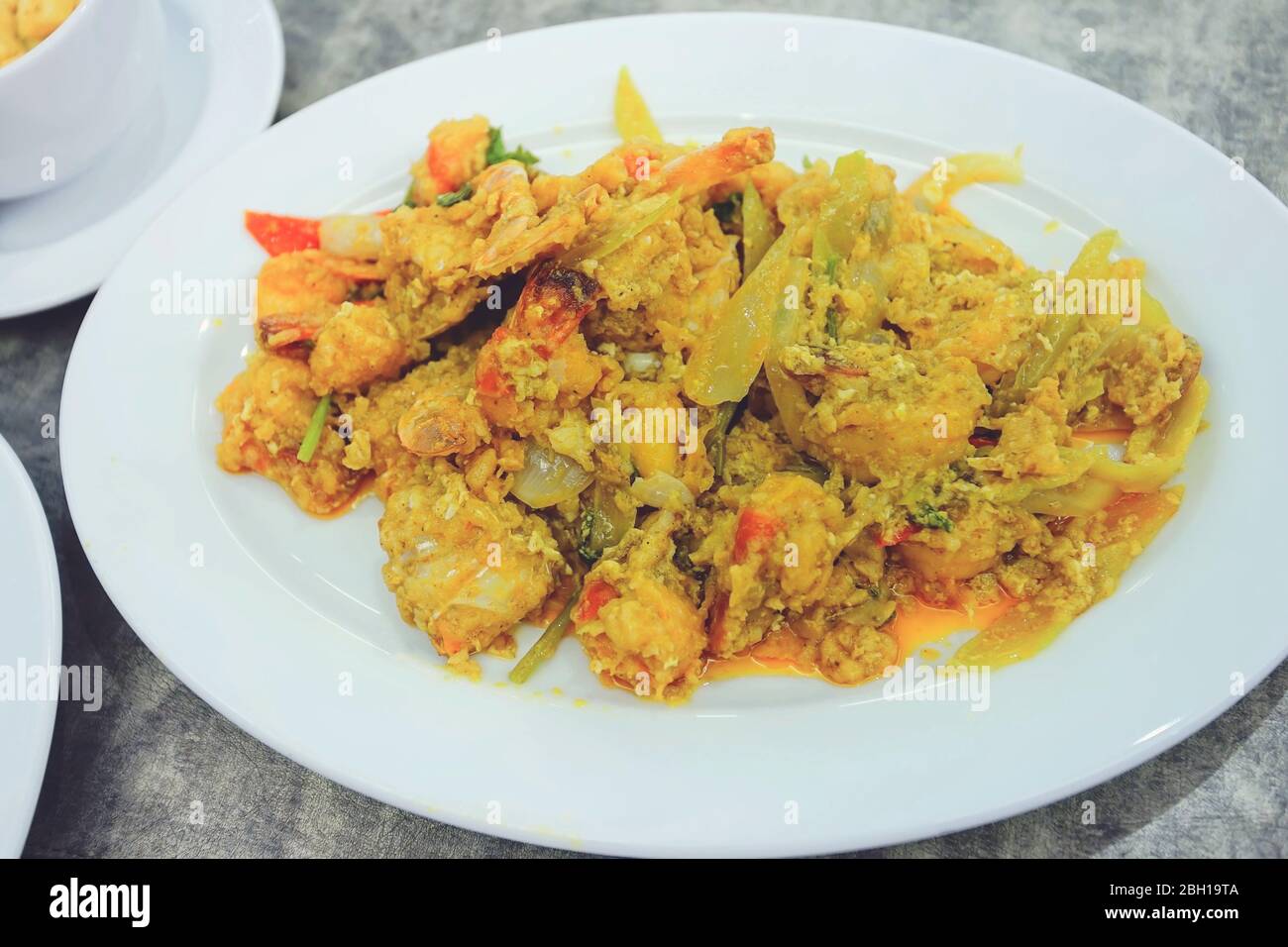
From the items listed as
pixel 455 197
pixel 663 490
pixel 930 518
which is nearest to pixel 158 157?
pixel 455 197

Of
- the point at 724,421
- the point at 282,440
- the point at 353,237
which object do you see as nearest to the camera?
the point at 724,421

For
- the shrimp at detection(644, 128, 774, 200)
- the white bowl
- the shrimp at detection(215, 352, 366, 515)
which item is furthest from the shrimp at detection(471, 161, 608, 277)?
the white bowl

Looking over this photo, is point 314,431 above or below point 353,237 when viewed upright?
below

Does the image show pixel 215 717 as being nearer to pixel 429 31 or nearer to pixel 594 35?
pixel 594 35

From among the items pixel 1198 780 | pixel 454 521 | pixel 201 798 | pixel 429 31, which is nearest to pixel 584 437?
pixel 454 521
